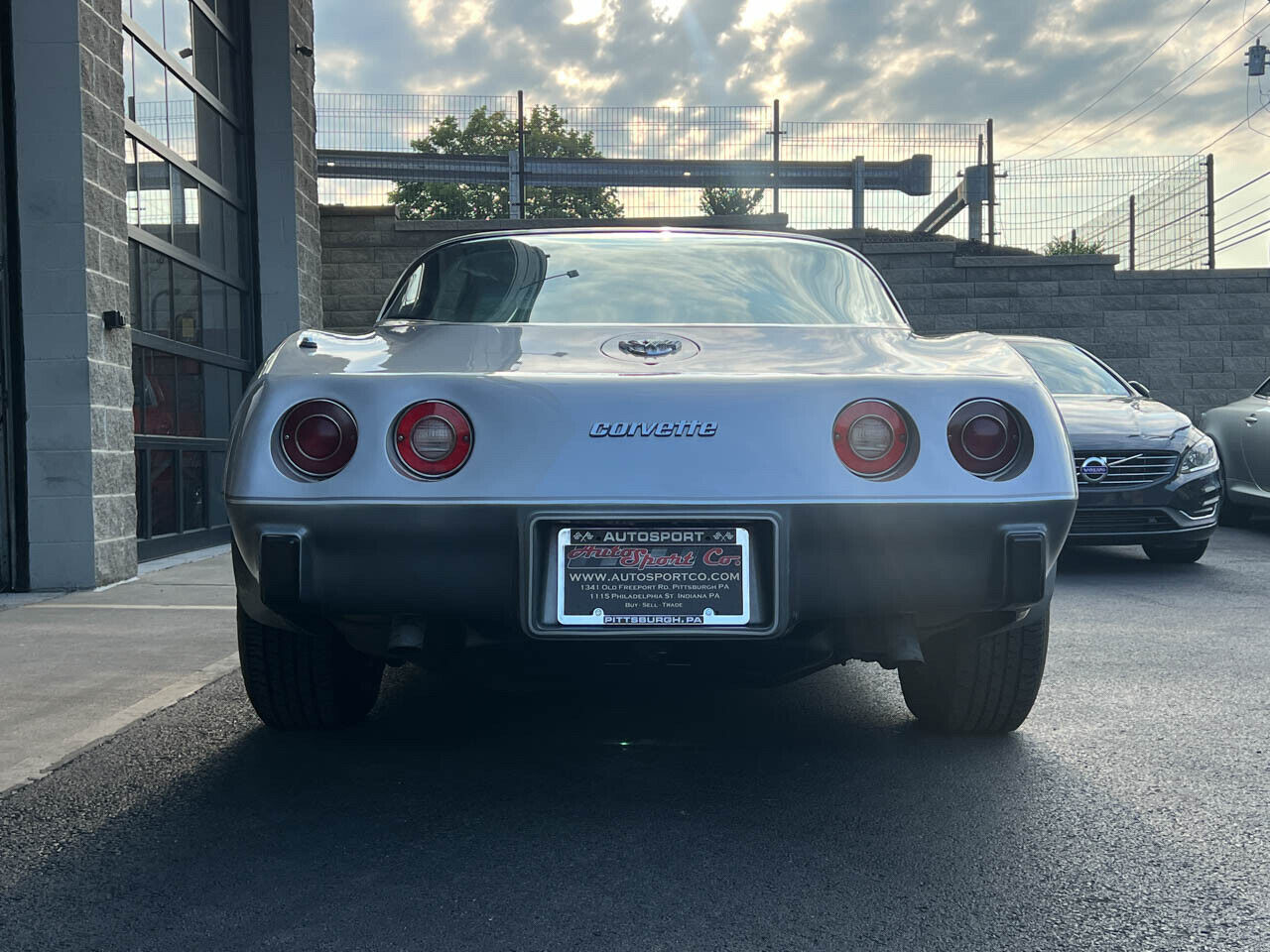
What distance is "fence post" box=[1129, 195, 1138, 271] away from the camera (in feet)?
49.6

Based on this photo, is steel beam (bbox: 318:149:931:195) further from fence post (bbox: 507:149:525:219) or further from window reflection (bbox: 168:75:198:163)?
window reflection (bbox: 168:75:198:163)

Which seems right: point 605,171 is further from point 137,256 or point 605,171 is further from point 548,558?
point 548,558

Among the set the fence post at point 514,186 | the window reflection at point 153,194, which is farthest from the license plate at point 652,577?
the fence post at point 514,186

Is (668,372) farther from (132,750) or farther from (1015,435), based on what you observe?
(132,750)

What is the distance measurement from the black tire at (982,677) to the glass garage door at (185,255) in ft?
19.9

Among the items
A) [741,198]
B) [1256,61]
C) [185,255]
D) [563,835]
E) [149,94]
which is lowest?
[563,835]

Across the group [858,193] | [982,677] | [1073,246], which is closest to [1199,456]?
[982,677]

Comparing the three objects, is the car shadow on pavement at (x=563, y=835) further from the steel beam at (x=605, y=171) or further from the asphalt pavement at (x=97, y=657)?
the steel beam at (x=605, y=171)

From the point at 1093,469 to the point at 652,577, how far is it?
5.22 m

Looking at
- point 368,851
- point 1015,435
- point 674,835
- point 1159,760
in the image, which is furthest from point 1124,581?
point 368,851

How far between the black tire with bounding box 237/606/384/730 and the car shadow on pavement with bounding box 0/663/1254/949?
0.27 ft

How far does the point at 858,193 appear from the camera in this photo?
580 inches

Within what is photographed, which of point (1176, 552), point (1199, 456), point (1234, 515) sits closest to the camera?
point (1199, 456)

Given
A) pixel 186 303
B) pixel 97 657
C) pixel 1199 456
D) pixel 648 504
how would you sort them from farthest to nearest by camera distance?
pixel 186 303 → pixel 1199 456 → pixel 97 657 → pixel 648 504
